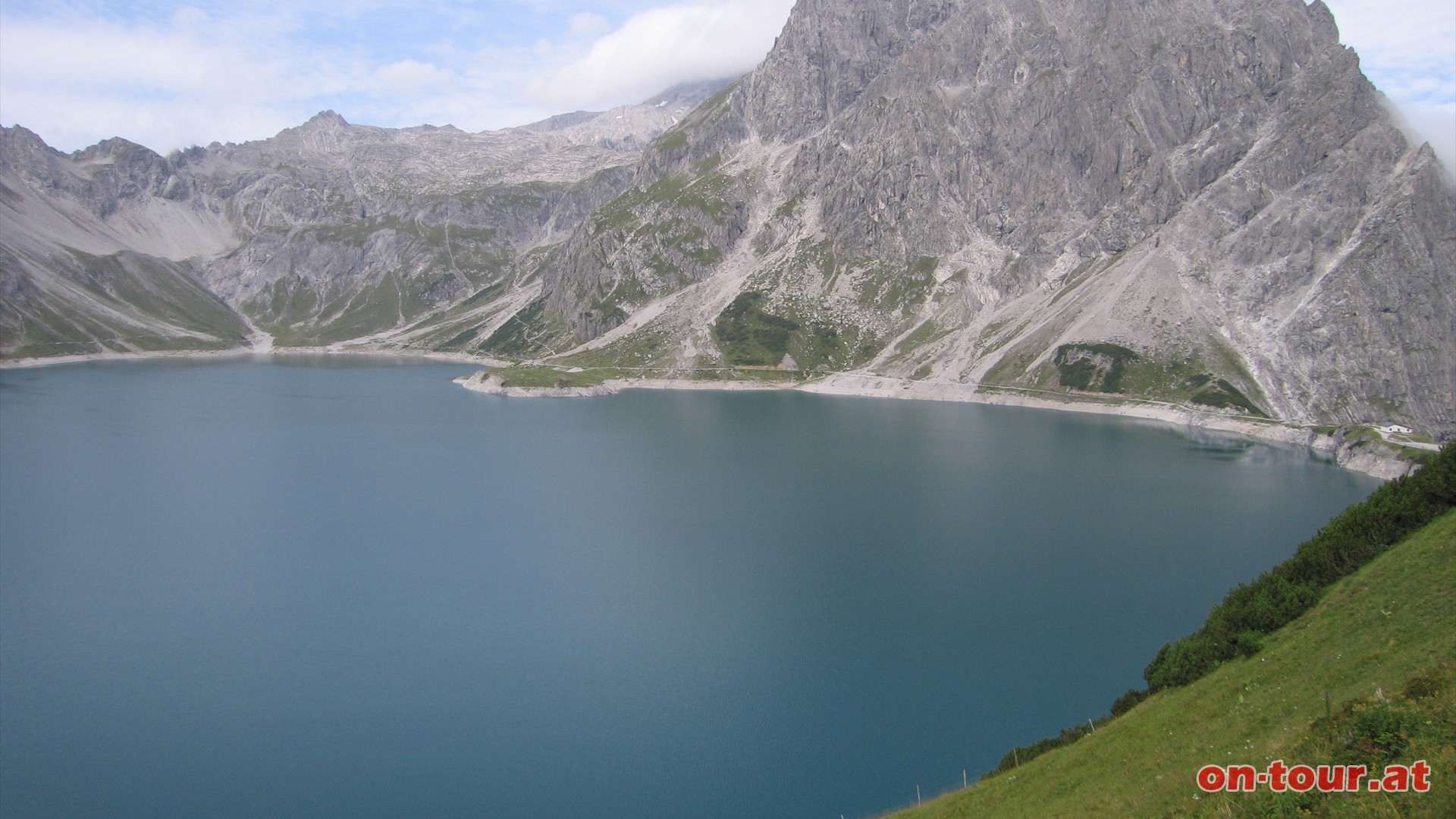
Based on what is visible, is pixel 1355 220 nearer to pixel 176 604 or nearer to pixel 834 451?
pixel 834 451

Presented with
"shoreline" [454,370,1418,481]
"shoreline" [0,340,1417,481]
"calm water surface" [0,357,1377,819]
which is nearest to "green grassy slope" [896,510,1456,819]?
"calm water surface" [0,357,1377,819]

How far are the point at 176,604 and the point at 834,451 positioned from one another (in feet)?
270

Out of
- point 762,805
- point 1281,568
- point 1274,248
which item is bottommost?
point 762,805

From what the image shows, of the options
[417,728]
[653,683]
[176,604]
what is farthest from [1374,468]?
[176,604]

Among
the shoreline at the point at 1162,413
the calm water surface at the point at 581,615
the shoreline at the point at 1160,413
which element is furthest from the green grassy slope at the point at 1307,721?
the shoreline at the point at 1162,413

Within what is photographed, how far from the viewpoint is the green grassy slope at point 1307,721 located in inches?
657

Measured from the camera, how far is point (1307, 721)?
21859 mm

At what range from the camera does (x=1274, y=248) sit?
567ft

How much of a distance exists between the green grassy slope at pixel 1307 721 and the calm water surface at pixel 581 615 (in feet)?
37.5

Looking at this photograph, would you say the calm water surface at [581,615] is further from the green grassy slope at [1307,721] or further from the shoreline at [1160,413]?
the green grassy slope at [1307,721]

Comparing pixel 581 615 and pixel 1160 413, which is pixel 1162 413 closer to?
pixel 1160 413

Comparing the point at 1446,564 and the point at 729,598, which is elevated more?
the point at 1446,564

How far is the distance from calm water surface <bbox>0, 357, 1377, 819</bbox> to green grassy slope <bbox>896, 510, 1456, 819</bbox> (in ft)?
37.5

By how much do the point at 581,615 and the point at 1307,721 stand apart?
43.9m
